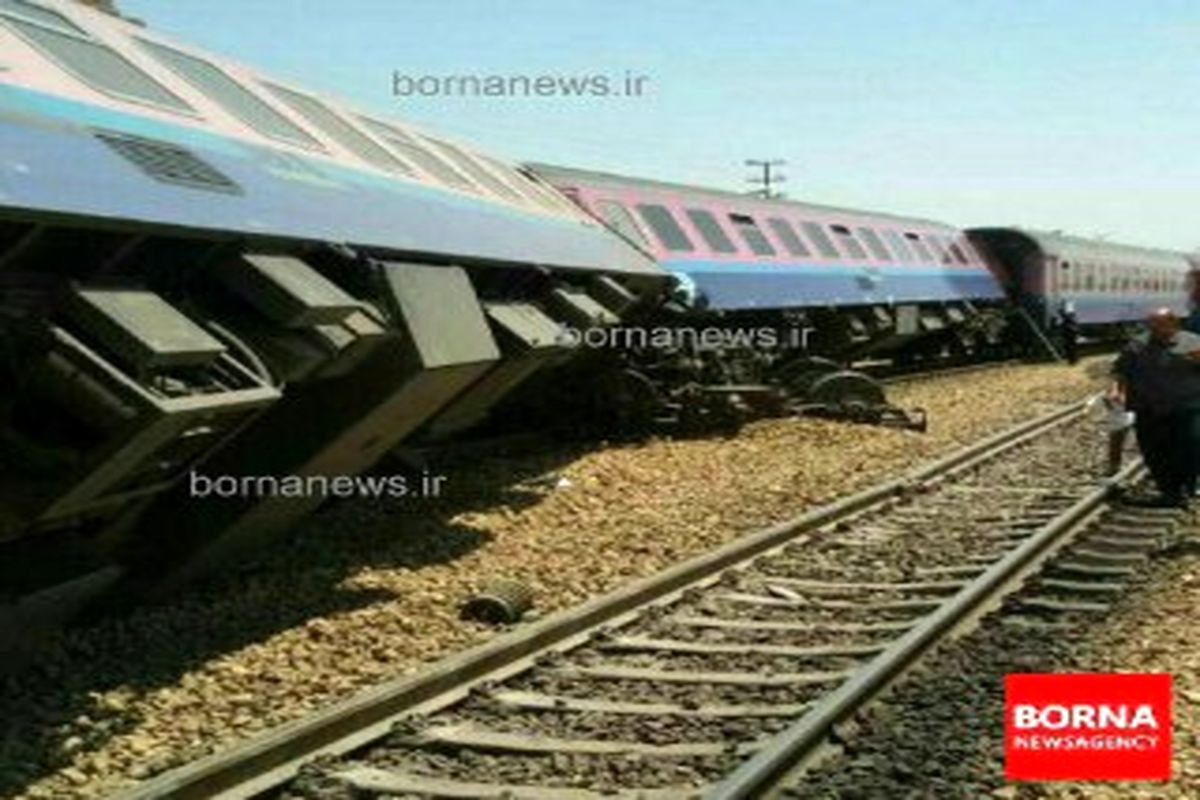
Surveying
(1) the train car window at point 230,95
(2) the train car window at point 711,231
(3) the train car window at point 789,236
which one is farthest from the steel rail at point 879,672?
(3) the train car window at point 789,236

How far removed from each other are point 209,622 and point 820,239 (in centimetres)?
1757

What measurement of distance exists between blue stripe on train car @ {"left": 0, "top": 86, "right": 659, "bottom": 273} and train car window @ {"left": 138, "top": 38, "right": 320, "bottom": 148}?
1.14 ft

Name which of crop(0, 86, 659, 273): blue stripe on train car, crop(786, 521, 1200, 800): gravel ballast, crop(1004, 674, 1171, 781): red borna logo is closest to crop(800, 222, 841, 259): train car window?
crop(0, 86, 659, 273): blue stripe on train car

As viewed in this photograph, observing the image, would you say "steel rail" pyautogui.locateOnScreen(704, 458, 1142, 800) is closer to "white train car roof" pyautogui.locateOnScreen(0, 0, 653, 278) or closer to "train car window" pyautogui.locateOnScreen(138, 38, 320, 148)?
"white train car roof" pyautogui.locateOnScreen(0, 0, 653, 278)

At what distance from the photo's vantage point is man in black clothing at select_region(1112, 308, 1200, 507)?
1091 cm

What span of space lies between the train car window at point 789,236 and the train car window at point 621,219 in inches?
195

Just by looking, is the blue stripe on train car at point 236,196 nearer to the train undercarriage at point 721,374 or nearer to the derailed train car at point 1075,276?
the train undercarriage at point 721,374

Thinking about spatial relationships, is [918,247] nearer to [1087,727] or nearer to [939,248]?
[939,248]

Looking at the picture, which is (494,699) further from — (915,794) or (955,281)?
(955,281)

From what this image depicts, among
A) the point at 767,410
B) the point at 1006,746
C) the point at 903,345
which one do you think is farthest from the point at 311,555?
the point at 903,345

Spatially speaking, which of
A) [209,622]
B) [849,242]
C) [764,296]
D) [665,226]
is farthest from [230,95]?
[849,242]

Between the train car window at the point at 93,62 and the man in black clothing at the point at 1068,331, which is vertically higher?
the train car window at the point at 93,62

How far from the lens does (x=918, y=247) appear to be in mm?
29188

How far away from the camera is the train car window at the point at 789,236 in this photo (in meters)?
21.8
